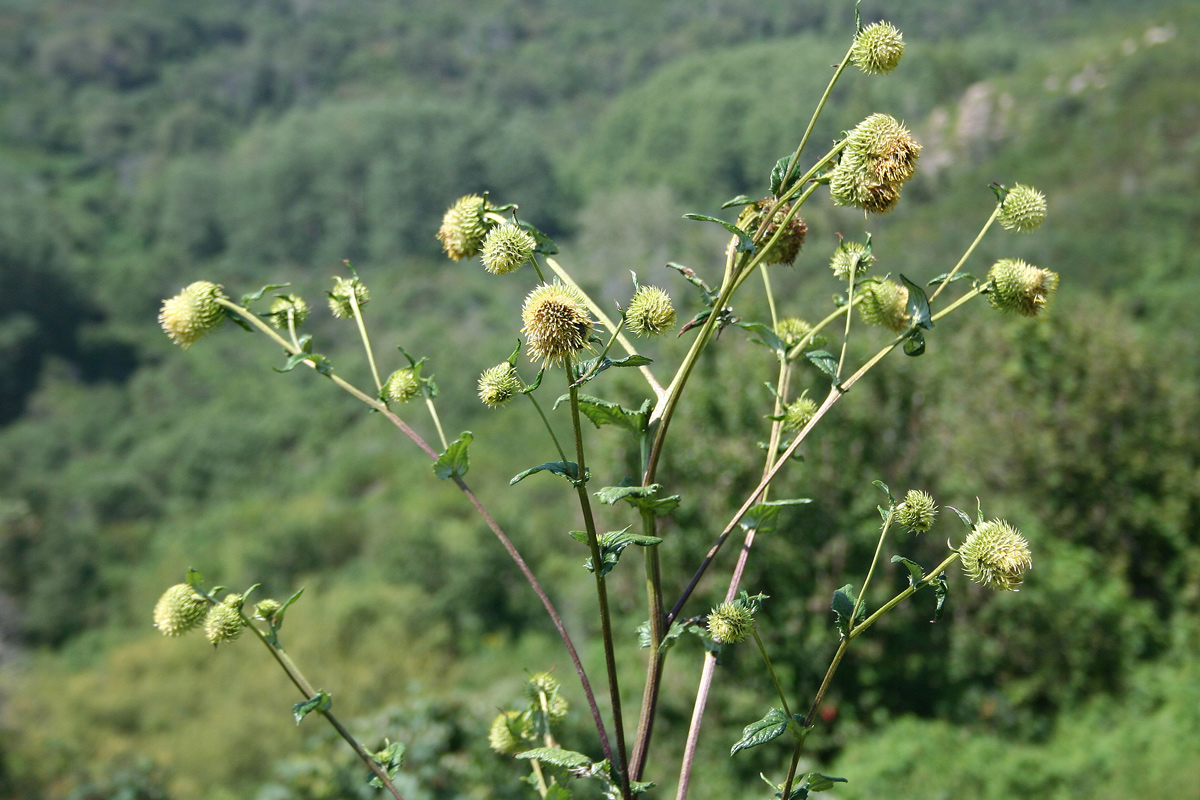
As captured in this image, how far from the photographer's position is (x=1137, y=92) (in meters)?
47.4

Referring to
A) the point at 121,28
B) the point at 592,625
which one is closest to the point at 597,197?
the point at 592,625

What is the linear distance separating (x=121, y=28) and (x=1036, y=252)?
91406mm

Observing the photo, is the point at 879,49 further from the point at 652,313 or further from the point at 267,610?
the point at 267,610

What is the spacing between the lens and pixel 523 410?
41.6 metres

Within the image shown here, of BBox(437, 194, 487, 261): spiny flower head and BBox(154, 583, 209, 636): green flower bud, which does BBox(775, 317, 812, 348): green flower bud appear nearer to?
BBox(437, 194, 487, 261): spiny flower head

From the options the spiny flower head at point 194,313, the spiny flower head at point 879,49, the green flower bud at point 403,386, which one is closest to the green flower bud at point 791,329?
the spiny flower head at point 879,49

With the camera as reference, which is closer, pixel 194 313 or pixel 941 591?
pixel 941 591

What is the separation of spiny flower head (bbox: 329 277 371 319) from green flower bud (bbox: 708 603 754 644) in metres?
0.84

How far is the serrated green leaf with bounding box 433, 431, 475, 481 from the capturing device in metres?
1.47

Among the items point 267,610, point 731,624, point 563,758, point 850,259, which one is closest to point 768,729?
point 731,624

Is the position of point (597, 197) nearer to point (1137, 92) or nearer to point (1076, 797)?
point (1137, 92)

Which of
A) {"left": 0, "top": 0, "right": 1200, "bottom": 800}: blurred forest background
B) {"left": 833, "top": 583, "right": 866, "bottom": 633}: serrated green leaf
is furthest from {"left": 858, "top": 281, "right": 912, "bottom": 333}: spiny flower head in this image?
{"left": 0, "top": 0, "right": 1200, "bottom": 800}: blurred forest background

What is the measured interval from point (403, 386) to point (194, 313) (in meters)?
0.40

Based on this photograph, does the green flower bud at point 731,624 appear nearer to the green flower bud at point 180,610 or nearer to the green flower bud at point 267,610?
the green flower bud at point 267,610
